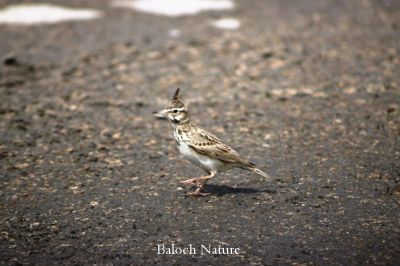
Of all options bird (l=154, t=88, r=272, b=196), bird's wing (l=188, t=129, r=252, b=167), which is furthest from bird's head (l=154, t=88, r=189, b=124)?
bird's wing (l=188, t=129, r=252, b=167)

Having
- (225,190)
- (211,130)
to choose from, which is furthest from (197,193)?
(211,130)

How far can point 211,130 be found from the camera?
11789mm

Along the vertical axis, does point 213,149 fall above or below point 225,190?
above

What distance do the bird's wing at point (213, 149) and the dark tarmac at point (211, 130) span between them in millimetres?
533

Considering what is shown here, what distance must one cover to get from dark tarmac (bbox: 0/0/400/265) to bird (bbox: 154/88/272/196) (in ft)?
1.26

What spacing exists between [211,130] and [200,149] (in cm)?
281

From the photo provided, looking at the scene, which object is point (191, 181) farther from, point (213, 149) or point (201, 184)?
point (213, 149)

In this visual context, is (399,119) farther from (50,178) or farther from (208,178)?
(50,178)

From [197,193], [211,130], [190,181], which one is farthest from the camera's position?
[211,130]

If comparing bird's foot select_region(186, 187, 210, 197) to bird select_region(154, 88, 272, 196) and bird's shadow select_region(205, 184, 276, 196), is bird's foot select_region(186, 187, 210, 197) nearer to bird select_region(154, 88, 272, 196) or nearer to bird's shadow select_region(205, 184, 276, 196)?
bird select_region(154, 88, 272, 196)

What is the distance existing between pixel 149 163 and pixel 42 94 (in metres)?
4.14

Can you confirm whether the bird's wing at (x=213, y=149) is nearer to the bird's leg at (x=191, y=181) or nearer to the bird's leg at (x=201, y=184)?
the bird's leg at (x=201, y=184)

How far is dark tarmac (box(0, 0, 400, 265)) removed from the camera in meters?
7.86

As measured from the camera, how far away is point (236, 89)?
536 inches
